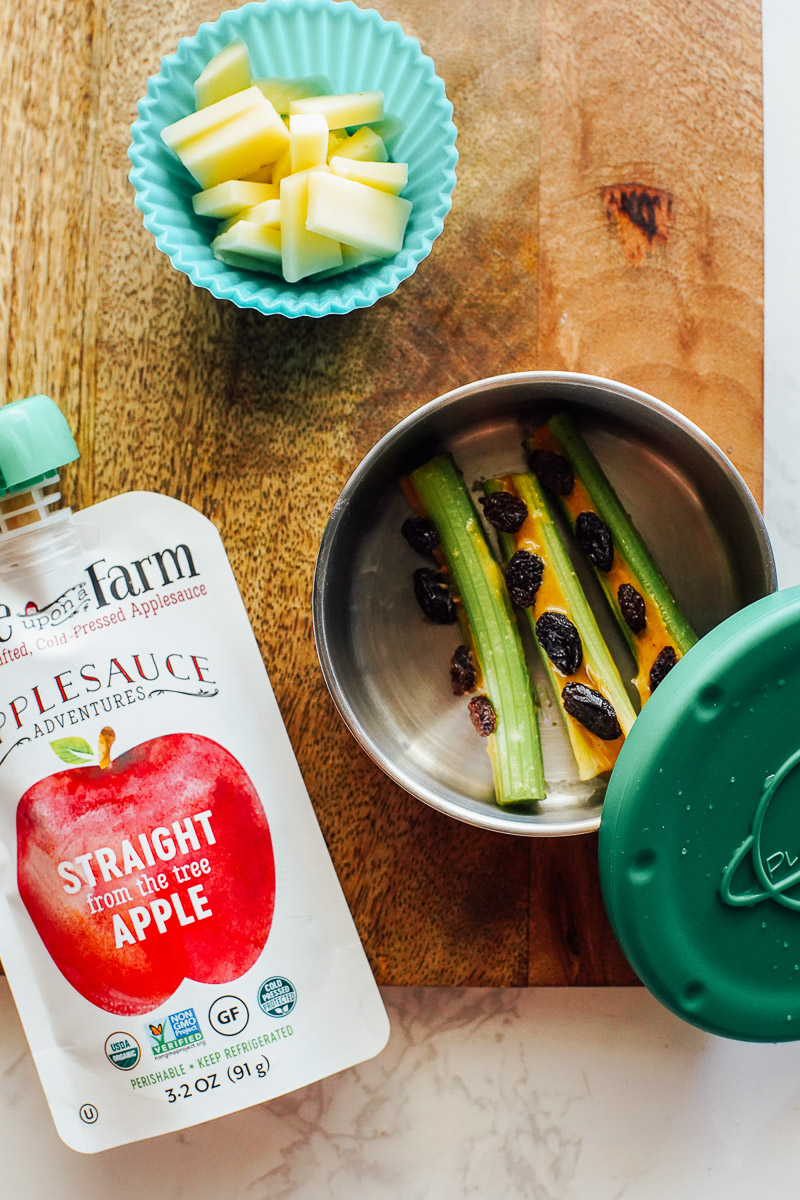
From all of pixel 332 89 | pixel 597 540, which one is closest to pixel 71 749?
pixel 597 540

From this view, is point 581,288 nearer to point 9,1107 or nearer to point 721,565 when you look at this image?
point 721,565

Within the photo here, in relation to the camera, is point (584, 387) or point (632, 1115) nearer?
point (584, 387)

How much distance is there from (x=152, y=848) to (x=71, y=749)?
10cm

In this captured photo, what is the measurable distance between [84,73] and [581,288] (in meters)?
0.42

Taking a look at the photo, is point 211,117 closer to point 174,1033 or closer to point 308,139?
point 308,139

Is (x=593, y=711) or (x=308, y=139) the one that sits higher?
(x=308, y=139)

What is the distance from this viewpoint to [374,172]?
66cm

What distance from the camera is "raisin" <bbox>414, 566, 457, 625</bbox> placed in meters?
0.72

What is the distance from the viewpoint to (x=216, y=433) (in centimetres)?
71

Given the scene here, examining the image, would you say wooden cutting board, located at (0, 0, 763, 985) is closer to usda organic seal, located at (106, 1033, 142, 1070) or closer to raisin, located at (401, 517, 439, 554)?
raisin, located at (401, 517, 439, 554)

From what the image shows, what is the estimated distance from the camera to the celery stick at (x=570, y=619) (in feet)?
2.30

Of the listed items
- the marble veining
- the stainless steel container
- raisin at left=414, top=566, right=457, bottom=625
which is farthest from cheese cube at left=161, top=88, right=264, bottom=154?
the marble veining

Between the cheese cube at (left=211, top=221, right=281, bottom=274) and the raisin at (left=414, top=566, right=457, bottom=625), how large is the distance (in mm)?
257

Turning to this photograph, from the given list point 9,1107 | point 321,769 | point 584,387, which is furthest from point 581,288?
point 9,1107
